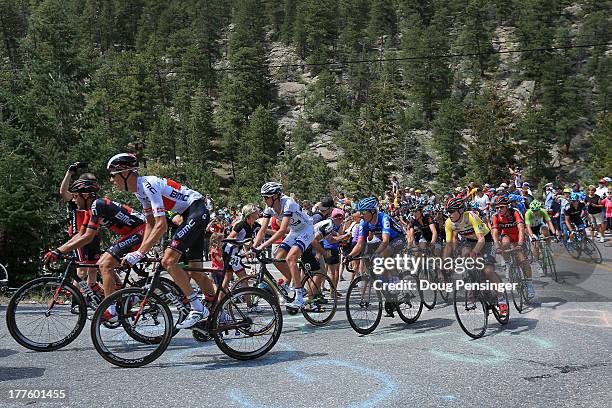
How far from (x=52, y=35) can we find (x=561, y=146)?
8071 centimetres

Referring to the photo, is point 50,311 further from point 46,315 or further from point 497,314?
point 497,314

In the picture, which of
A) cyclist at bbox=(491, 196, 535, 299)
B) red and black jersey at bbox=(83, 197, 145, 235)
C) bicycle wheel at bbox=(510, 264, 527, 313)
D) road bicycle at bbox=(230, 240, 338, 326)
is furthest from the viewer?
cyclist at bbox=(491, 196, 535, 299)

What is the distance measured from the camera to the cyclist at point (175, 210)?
6.04m

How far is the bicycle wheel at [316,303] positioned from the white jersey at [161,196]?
2.77 metres

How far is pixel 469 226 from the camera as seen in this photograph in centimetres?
895

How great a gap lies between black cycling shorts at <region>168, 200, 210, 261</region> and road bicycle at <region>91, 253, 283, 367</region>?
0.80 ft

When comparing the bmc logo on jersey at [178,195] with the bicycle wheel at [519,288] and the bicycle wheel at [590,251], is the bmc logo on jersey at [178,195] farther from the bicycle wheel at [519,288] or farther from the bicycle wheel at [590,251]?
the bicycle wheel at [590,251]

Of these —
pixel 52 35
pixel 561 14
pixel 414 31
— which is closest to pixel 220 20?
pixel 414 31

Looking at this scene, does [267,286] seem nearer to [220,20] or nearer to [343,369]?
[343,369]

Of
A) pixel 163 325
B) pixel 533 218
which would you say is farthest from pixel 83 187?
pixel 533 218

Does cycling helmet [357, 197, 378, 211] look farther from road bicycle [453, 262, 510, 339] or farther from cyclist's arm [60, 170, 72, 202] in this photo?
cyclist's arm [60, 170, 72, 202]

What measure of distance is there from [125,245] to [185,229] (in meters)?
1.19

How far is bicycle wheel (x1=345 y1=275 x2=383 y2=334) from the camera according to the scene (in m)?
7.84

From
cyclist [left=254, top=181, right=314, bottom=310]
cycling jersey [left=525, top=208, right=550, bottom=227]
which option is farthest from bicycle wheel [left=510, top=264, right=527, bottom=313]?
cycling jersey [left=525, top=208, right=550, bottom=227]
